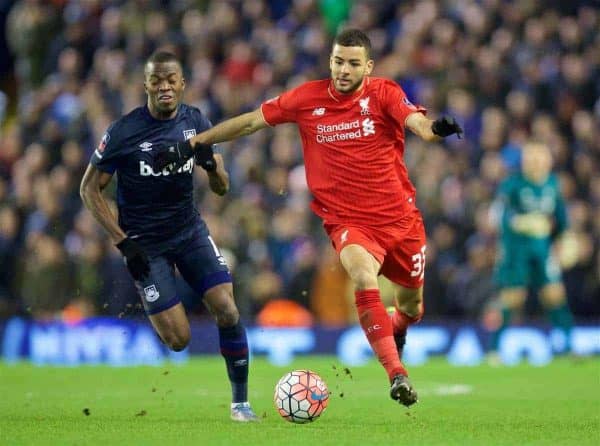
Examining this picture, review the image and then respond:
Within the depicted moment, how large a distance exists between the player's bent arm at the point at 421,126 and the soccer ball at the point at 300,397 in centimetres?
187

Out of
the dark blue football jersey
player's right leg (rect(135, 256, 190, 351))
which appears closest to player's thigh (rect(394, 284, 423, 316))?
the dark blue football jersey

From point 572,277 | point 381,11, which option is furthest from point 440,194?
point 381,11

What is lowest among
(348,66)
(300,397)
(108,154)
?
(300,397)

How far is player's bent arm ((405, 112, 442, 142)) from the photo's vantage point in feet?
28.6

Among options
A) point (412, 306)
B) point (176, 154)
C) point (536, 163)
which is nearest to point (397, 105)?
point (176, 154)

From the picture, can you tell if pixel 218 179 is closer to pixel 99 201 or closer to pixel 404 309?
pixel 99 201

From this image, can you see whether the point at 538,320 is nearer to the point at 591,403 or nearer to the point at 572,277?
the point at 572,277

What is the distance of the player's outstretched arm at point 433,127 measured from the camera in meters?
8.42

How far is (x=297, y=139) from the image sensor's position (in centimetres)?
1952

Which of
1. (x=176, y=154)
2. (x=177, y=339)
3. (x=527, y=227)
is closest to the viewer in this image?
(x=176, y=154)

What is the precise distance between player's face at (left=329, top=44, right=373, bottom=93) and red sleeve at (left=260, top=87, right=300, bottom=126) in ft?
1.32

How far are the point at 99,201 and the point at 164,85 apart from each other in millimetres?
989

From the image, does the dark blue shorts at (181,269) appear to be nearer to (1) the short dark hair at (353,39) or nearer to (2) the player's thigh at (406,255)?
(2) the player's thigh at (406,255)

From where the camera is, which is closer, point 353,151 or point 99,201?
point 353,151
